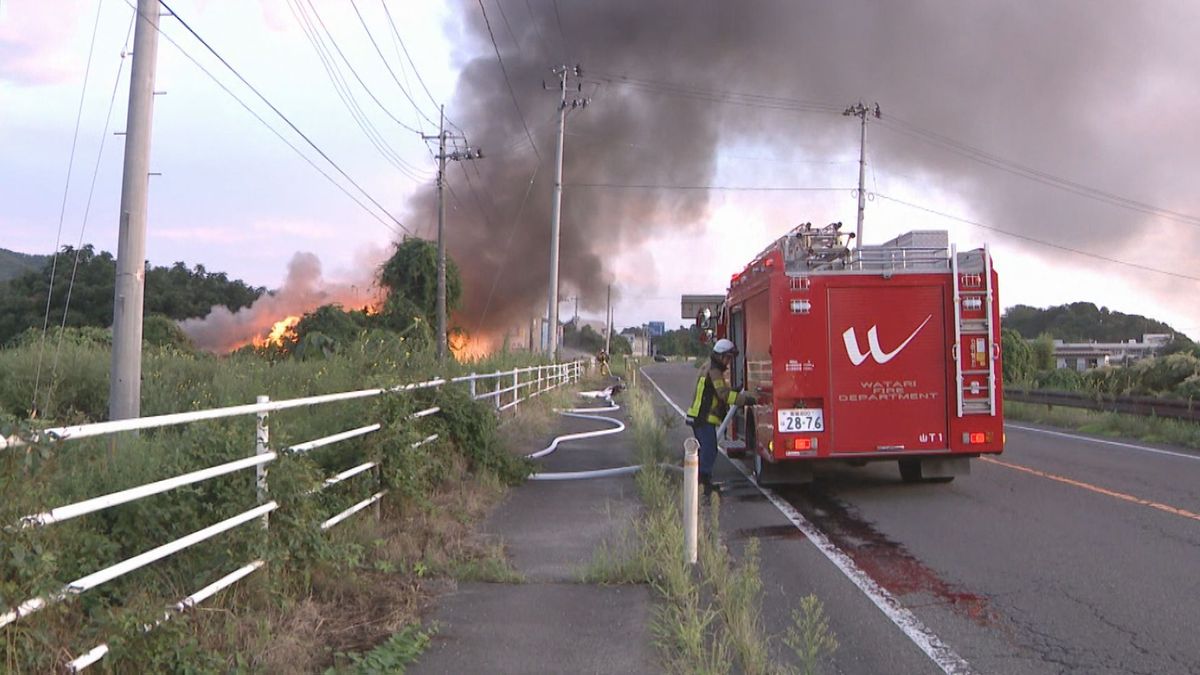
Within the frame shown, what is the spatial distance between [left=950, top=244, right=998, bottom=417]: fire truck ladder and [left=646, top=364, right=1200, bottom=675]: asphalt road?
99 centimetres

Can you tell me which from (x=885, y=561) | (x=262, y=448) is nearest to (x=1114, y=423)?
(x=885, y=561)

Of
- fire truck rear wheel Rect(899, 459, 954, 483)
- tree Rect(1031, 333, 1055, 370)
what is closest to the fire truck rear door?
fire truck rear wheel Rect(899, 459, 954, 483)

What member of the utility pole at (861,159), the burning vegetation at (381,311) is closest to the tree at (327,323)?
the burning vegetation at (381,311)

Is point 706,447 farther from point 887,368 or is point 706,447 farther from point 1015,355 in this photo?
point 1015,355

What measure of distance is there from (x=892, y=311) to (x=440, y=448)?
4.84 m

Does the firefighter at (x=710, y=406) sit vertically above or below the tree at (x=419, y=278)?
below

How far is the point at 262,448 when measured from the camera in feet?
15.5

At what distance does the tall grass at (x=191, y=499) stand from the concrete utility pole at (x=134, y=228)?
3.11 ft

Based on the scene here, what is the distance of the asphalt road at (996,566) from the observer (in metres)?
4.54

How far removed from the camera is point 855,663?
14.4ft

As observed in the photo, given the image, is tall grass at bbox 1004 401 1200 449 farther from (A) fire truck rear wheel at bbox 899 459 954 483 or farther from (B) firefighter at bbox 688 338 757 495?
(B) firefighter at bbox 688 338 757 495

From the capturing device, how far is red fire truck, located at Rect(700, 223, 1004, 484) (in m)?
8.73

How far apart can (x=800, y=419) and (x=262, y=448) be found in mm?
5622

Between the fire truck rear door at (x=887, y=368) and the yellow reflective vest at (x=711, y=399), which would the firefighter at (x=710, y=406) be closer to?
the yellow reflective vest at (x=711, y=399)
